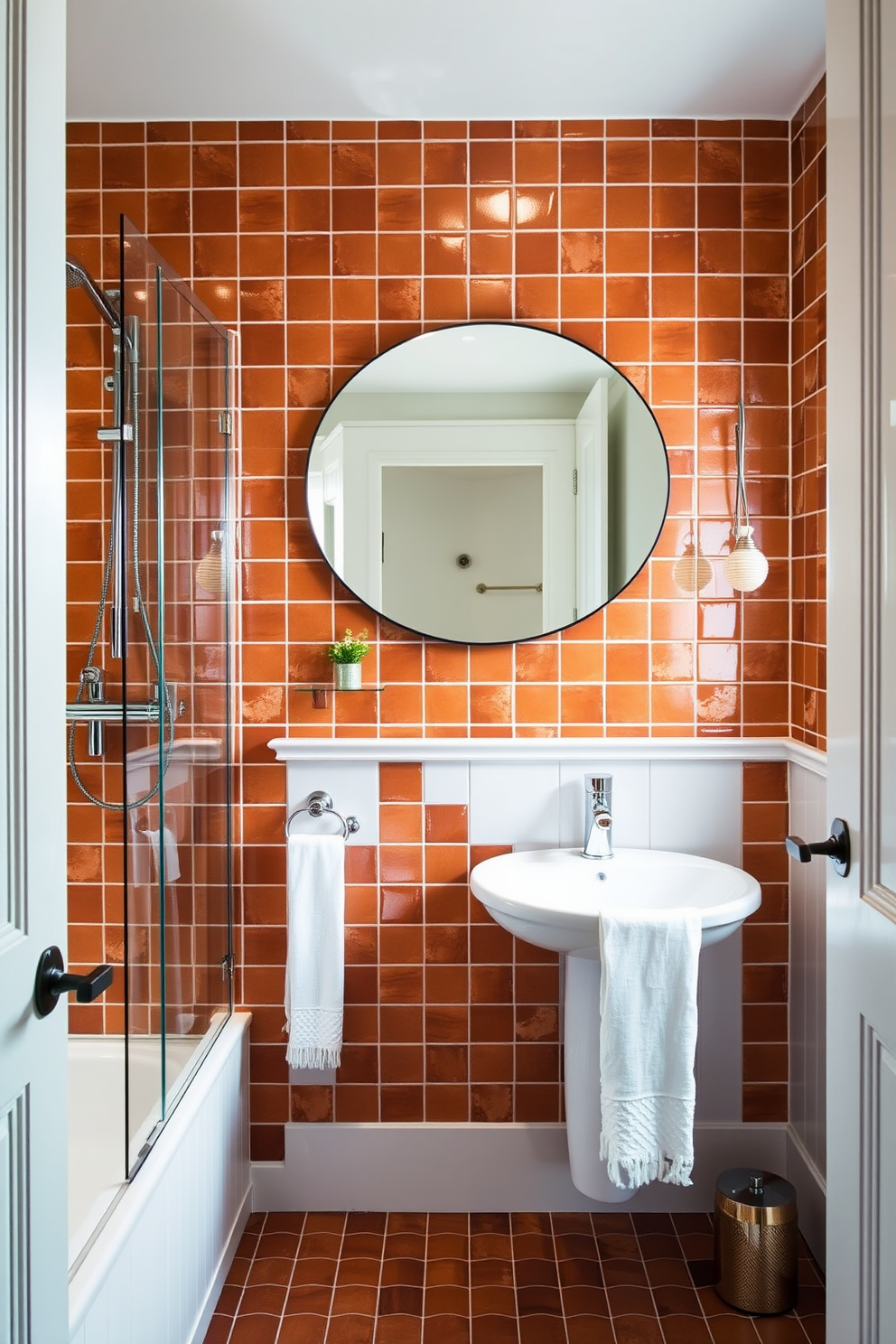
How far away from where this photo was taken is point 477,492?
227cm

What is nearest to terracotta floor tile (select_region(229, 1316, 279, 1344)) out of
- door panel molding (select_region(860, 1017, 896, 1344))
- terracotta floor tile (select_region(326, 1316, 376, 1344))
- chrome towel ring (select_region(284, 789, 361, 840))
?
terracotta floor tile (select_region(326, 1316, 376, 1344))

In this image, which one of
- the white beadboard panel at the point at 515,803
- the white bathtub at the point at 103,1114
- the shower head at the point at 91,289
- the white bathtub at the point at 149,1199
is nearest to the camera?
the white bathtub at the point at 149,1199

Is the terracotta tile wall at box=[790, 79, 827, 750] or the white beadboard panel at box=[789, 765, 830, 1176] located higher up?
the terracotta tile wall at box=[790, 79, 827, 750]

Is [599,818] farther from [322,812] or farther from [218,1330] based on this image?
[218,1330]

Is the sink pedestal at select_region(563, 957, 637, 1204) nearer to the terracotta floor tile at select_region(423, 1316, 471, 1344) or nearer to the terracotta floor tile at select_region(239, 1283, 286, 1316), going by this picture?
the terracotta floor tile at select_region(423, 1316, 471, 1344)

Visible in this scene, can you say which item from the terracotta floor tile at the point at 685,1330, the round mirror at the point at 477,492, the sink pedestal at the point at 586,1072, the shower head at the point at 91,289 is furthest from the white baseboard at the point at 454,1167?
the shower head at the point at 91,289

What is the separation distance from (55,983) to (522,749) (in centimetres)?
138

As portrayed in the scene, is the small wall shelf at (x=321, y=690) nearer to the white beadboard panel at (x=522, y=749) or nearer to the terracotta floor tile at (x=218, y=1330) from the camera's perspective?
the white beadboard panel at (x=522, y=749)

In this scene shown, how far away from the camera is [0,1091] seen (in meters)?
0.93

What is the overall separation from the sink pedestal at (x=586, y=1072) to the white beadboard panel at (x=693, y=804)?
418mm

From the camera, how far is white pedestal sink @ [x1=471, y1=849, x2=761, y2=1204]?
1.89 meters

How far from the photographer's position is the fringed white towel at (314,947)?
2.19 meters

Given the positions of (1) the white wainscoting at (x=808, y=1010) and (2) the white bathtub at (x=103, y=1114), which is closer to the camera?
(2) the white bathtub at (x=103, y=1114)

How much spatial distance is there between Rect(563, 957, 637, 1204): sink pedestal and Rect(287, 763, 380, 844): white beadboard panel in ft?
1.86
